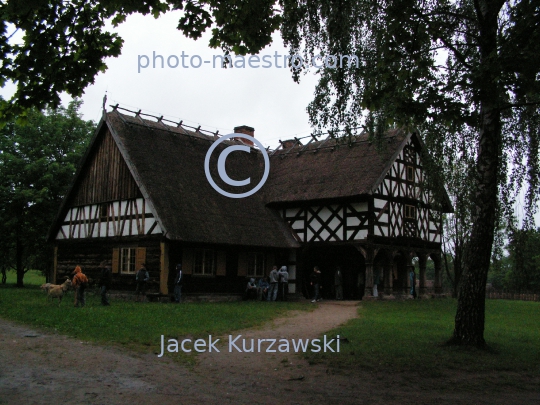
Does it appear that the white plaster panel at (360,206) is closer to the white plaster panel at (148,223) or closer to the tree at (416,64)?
the white plaster panel at (148,223)

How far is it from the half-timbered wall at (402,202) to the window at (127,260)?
37.3 feet

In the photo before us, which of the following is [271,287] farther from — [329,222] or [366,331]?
[366,331]

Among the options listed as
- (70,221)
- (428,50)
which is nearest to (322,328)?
(428,50)

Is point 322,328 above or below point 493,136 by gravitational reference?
below

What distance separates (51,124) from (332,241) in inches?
789

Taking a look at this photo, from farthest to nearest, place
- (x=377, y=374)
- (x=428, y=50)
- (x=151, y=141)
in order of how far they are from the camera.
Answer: (x=151, y=141)
(x=428, y=50)
(x=377, y=374)

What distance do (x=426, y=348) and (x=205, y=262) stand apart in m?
14.7

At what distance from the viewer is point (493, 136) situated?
38.4 ft

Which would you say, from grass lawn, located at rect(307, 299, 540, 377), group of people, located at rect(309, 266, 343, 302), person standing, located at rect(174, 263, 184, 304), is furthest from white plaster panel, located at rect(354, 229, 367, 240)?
person standing, located at rect(174, 263, 184, 304)

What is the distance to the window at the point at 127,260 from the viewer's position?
24719 mm

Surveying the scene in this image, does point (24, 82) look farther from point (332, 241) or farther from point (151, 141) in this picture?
point (332, 241)

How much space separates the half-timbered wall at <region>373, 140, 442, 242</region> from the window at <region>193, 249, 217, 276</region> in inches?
310

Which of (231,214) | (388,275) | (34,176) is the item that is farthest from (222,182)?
(34,176)

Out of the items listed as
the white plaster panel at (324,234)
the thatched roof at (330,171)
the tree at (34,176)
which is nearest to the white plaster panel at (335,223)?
the white plaster panel at (324,234)
